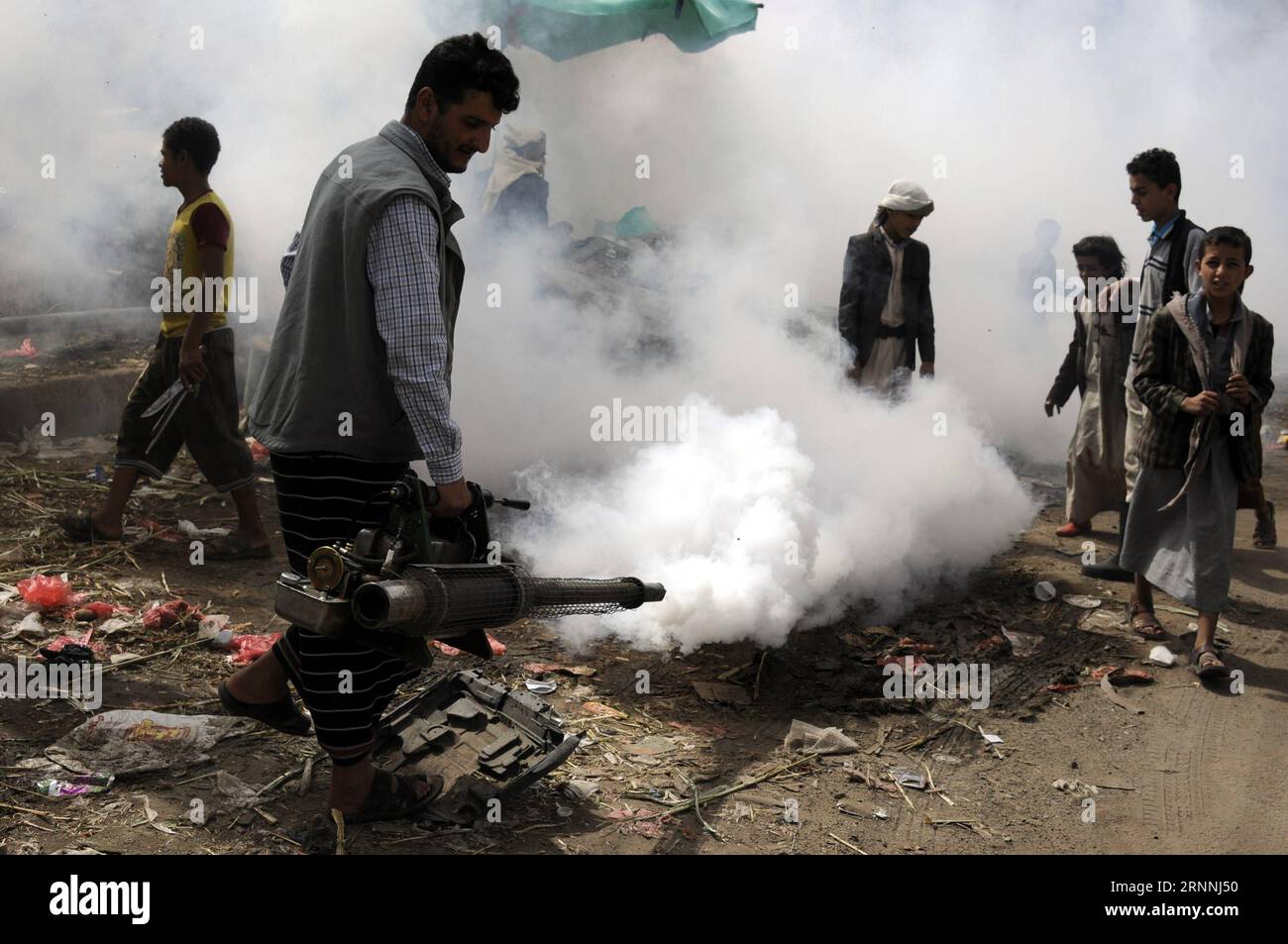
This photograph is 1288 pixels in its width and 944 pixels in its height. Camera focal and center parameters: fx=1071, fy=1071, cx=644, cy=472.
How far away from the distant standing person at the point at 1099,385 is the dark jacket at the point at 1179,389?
1.36 m

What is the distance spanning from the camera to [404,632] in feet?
8.69

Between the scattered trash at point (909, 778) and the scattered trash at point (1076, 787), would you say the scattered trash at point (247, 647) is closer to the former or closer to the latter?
the scattered trash at point (909, 778)

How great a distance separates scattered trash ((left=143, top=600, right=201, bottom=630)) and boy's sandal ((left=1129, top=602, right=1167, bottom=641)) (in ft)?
14.4

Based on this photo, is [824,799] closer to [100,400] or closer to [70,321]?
[100,400]

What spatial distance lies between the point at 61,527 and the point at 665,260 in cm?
710

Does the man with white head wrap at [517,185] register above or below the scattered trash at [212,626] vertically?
above

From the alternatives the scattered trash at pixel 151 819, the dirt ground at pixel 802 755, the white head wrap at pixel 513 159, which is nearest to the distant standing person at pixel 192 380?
the dirt ground at pixel 802 755

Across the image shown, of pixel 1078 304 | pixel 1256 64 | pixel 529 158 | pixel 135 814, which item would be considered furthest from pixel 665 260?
pixel 1256 64

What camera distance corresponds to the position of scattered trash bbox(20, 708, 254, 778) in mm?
3416

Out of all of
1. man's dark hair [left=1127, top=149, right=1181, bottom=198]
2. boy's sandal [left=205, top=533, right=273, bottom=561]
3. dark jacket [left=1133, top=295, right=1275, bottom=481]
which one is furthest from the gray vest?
man's dark hair [left=1127, top=149, right=1181, bottom=198]

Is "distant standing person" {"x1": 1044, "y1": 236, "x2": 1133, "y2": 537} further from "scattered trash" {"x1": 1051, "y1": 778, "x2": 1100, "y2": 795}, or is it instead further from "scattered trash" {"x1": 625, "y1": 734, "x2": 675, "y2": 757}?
"scattered trash" {"x1": 625, "y1": 734, "x2": 675, "y2": 757}

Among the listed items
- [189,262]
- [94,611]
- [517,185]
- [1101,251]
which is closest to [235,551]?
[94,611]

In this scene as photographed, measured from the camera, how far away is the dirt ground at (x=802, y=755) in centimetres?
329

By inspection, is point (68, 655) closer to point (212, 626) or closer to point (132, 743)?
point (212, 626)
